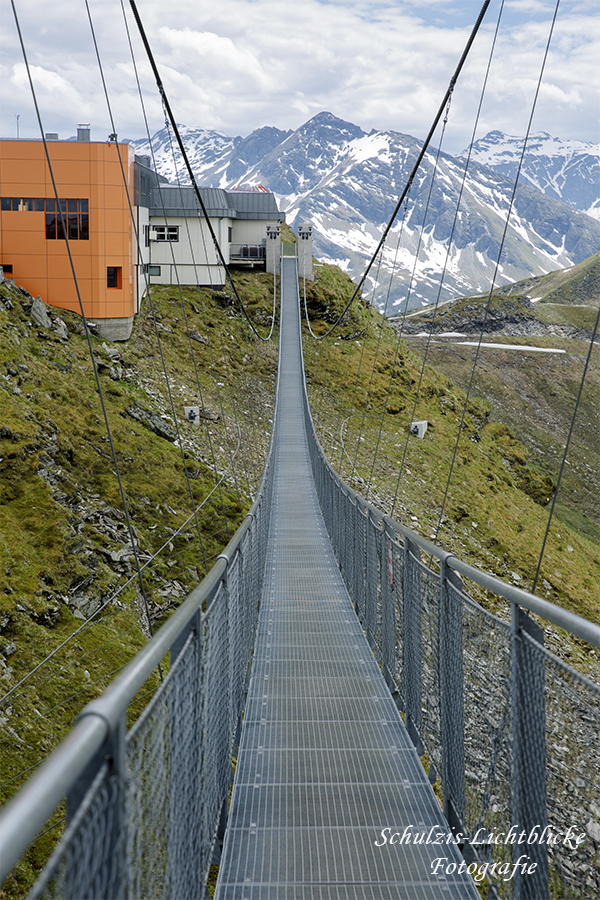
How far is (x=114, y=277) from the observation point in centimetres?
2372

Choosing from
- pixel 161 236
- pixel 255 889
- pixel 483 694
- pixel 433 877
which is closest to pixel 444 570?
pixel 483 694

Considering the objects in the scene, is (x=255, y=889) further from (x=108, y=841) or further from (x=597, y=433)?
(x=597, y=433)

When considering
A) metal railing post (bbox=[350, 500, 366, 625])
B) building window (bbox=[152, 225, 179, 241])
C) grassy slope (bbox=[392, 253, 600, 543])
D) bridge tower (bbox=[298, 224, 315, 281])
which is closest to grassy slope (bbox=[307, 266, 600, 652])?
bridge tower (bbox=[298, 224, 315, 281])

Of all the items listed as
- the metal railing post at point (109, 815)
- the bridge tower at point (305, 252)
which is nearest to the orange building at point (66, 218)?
the bridge tower at point (305, 252)

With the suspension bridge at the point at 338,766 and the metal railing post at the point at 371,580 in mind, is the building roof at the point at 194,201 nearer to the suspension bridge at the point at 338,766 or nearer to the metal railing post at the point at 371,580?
the metal railing post at the point at 371,580

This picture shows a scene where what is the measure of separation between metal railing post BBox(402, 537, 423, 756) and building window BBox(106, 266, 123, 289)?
72.2 feet

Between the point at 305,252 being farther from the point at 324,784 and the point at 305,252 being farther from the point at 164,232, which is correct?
the point at 324,784

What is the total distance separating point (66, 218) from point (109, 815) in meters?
24.6

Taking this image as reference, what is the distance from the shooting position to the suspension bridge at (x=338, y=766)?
1.30 m

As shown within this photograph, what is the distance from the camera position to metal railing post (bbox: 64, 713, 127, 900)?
1194 millimetres

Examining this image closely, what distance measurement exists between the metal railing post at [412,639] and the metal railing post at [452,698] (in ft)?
1.82

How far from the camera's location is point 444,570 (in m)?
2.88

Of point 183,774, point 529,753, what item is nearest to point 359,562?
point 529,753

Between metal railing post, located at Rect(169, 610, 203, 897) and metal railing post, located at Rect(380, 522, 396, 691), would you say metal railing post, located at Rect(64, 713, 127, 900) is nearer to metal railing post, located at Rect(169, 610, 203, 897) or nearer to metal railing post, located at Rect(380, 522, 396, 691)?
metal railing post, located at Rect(169, 610, 203, 897)
